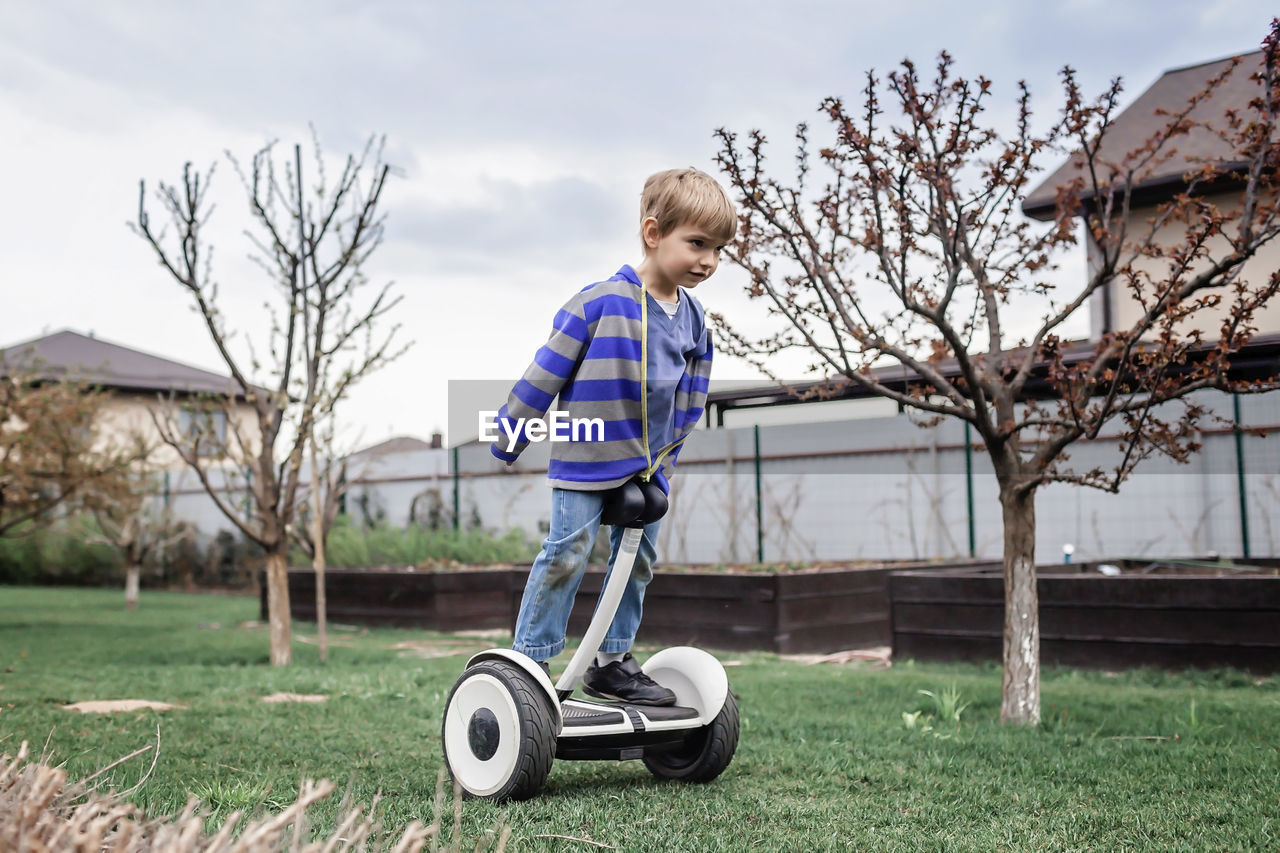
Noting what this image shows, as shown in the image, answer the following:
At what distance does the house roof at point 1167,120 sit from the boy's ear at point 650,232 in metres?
9.43

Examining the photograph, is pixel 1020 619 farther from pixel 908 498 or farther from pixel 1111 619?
pixel 908 498

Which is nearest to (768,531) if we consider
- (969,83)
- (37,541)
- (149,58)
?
(149,58)

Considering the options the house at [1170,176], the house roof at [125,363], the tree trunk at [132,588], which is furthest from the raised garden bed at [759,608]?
the house roof at [125,363]

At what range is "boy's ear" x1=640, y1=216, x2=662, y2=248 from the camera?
277cm

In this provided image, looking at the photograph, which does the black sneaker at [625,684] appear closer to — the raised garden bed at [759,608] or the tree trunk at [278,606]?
the tree trunk at [278,606]

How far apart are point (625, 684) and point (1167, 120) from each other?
44.3 ft

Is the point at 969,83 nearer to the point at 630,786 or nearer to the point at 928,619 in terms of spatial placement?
the point at 630,786

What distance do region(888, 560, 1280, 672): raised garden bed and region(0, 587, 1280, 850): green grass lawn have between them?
179mm

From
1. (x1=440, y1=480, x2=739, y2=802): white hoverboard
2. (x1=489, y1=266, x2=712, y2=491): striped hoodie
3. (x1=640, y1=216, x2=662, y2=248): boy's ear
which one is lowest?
(x1=440, y1=480, x2=739, y2=802): white hoverboard

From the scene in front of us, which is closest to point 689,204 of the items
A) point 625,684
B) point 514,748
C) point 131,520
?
point 625,684

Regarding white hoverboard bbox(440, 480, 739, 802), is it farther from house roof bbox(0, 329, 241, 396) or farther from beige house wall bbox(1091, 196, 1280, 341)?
house roof bbox(0, 329, 241, 396)

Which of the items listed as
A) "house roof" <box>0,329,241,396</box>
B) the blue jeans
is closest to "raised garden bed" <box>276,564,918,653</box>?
the blue jeans

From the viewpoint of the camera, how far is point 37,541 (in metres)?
18.8

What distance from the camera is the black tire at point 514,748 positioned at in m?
2.59
